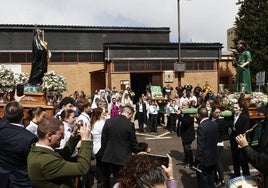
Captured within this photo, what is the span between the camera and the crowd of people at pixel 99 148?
3355 millimetres

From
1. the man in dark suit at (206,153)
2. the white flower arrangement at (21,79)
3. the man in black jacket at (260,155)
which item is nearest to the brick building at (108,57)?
the white flower arrangement at (21,79)

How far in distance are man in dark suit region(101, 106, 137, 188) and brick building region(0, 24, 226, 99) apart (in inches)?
944

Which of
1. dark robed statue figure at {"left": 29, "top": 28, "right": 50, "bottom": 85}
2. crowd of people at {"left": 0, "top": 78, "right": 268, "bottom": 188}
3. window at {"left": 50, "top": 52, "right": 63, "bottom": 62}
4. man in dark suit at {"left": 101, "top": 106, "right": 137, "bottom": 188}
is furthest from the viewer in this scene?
window at {"left": 50, "top": 52, "right": 63, "bottom": 62}

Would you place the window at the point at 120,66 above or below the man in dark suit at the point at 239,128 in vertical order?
above

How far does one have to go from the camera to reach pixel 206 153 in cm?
684

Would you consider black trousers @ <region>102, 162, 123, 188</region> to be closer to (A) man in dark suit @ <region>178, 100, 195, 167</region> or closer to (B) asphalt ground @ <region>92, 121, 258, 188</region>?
(B) asphalt ground @ <region>92, 121, 258, 188</region>

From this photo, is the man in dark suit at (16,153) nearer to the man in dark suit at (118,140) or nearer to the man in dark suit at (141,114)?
the man in dark suit at (118,140)

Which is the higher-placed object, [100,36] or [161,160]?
[100,36]

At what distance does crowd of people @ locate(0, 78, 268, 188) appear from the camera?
3.36m

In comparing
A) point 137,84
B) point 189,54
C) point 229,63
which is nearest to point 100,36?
point 137,84

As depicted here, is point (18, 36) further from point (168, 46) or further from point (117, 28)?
point (168, 46)

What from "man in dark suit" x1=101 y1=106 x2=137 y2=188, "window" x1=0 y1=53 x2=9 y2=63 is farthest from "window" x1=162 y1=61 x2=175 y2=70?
"man in dark suit" x1=101 y1=106 x2=137 y2=188

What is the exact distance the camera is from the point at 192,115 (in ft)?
32.1

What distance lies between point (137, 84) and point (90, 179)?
84.7 feet
